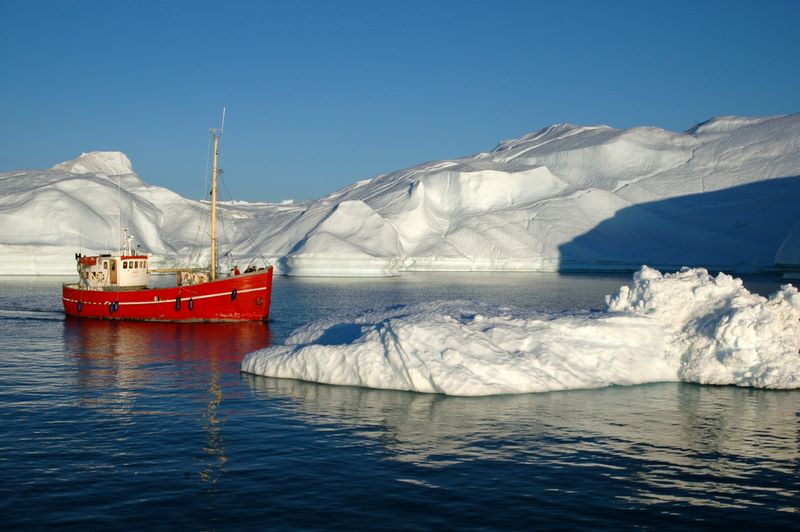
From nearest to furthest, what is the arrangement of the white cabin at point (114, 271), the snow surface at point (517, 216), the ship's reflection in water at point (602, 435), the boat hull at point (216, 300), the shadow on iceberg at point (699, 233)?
the ship's reflection in water at point (602, 435) < the boat hull at point (216, 300) < the white cabin at point (114, 271) < the snow surface at point (517, 216) < the shadow on iceberg at point (699, 233)

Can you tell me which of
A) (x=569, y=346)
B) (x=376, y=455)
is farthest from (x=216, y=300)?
(x=376, y=455)

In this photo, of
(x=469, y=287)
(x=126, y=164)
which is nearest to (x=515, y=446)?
(x=469, y=287)

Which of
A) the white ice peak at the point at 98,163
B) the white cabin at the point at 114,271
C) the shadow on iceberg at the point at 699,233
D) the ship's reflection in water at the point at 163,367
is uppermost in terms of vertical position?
the white ice peak at the point at 98,163

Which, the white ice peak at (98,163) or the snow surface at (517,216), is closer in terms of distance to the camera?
the snow surface at (517,216)

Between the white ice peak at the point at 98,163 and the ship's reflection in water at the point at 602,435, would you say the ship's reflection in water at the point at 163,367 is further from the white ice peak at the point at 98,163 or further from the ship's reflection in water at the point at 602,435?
the white ice peak at the point at 98,163

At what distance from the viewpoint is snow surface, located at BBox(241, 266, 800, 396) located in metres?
18.2

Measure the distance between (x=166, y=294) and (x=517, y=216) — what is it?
66.8m

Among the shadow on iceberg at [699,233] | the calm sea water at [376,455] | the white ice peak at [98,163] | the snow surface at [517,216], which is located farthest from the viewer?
the white ice peak at [98,163]

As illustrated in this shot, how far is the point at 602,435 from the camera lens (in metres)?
15.1

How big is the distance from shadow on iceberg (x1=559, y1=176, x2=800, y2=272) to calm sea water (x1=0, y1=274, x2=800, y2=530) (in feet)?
247

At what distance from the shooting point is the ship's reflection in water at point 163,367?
54.4ft

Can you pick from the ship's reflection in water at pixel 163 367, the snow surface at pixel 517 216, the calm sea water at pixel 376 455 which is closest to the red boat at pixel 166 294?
the ship's reflection in water at pixel 163 367

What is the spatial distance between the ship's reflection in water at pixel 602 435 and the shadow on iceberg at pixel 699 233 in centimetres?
7415

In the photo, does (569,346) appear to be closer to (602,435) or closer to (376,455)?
(602,435)
